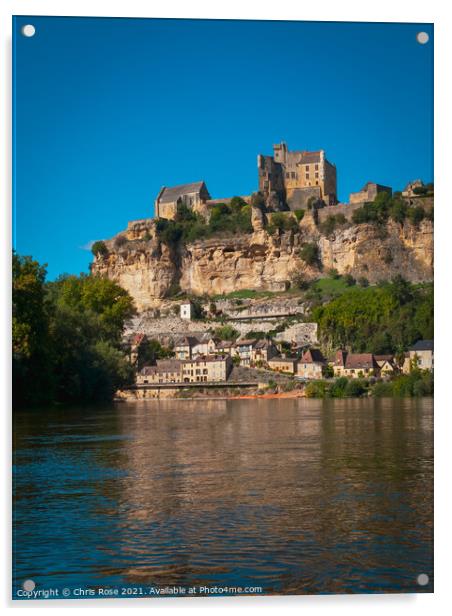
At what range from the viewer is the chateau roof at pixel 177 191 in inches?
2240

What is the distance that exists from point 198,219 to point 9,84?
53.9m

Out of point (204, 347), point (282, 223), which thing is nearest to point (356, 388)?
point (204, 347)

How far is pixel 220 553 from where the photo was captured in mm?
6648

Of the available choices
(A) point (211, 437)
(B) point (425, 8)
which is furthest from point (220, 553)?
(A) point (211, 437)

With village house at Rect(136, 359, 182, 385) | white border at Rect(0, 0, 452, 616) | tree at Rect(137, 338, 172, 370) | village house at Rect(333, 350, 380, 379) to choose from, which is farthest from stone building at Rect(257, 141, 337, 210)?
white border at Rect(0, 0, 452, 616)

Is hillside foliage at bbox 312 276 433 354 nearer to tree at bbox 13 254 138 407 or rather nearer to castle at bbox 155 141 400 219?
tree at bbox 13 254 138 407

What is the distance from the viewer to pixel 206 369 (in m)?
39.9

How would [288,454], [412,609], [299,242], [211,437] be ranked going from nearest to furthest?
1. [412,609]
2. [288,454]
3. [211,437]
4. [299,242]

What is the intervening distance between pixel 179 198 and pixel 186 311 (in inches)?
332

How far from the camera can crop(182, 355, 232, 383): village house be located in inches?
1536

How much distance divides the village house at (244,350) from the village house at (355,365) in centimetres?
625

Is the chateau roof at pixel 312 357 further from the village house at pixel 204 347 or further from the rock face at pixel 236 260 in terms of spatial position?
the rock face at pixel 236 260

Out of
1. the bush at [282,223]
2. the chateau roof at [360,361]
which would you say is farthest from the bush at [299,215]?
the chateau roof at [360,361]
